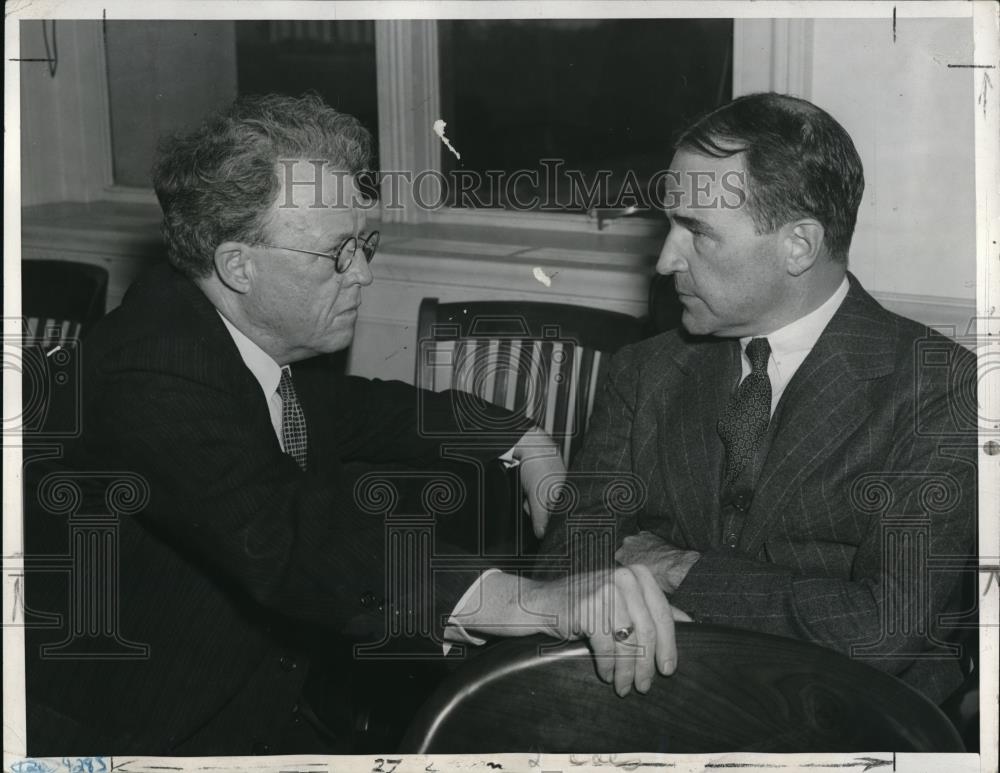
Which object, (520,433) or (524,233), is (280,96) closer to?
(520,433)

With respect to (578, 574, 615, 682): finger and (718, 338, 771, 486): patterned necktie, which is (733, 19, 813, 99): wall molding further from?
(578, 574, 615, 682): finger

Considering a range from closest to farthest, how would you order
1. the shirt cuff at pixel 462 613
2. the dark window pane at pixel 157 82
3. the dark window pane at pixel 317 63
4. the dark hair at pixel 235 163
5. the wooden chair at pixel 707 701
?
the wooden chair at pixel 707 701
the shirt cuff at pixel 462 613
the dark hair at pixel 235 163
the dark window pane at pixel 317 63
the dark window pane at pixel 157 82

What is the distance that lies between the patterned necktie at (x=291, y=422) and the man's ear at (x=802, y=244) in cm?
87

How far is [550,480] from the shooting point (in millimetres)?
1957

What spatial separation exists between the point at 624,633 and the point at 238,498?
0.57m

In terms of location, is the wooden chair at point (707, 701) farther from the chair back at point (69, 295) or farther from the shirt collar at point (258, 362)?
the chair back at point (69, 295)

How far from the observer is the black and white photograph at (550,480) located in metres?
1.35

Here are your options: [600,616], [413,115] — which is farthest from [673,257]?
[413,115]

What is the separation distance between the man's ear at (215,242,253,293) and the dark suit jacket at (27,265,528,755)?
0.05 m

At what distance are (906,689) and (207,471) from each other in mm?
955

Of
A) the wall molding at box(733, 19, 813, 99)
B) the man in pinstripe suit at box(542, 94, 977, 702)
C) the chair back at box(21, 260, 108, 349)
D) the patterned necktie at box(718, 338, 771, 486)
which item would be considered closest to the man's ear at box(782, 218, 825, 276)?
the man in pinstripe suit at box(542, 94, 977, 702)

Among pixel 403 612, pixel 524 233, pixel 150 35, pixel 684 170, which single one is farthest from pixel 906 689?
pixel 150 35

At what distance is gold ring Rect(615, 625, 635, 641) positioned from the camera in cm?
130

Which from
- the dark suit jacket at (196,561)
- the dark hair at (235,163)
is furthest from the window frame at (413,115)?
the dark suit jacket at (196,561)
